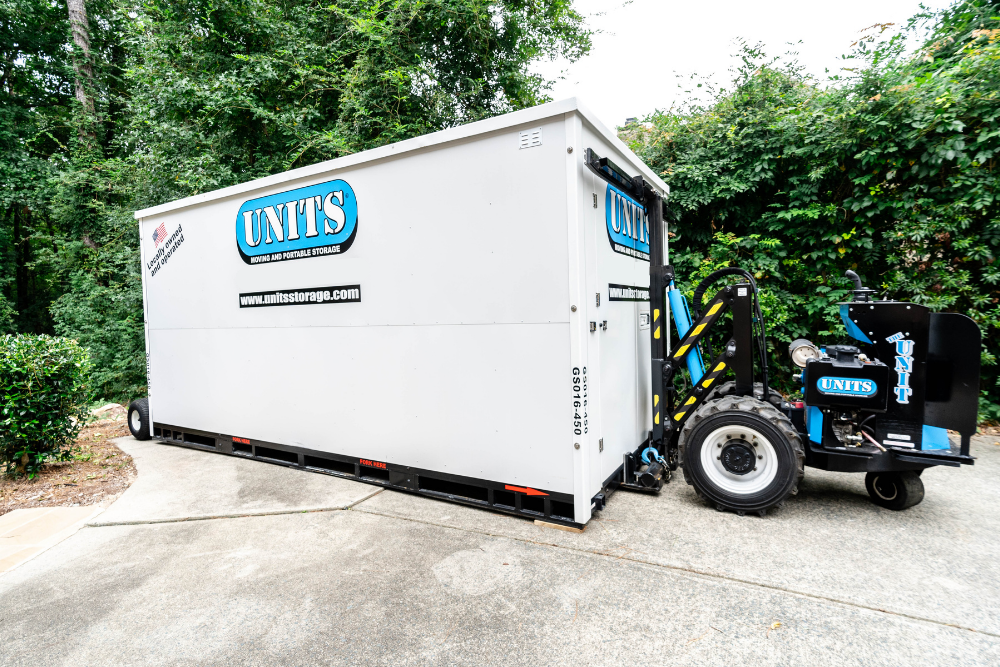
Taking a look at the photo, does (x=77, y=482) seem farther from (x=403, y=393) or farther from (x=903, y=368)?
(x=903, y=368)

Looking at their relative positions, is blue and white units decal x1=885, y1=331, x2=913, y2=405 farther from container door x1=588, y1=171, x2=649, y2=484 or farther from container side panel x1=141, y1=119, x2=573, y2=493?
container side panel x1=141, y1=119, x2=573, y2=493

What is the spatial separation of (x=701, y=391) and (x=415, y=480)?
2.48m

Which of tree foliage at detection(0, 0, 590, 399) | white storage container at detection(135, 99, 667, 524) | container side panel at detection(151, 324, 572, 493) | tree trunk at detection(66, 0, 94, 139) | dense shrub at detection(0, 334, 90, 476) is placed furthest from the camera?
tree trunk at detection(66, 0, 94, 139)

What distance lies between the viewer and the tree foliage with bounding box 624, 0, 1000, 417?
16.9 feet

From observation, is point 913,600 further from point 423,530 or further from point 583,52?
point 583,52

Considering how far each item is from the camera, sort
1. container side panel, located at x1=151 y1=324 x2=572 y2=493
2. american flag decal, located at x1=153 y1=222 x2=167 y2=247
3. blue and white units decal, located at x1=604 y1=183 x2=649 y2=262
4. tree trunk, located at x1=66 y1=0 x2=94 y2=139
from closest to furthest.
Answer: container side panel, located at x1=151 y1=324 x2=572 y2=493
blue and white units decal, located at x1=604 y1=183 x2=649 y2=262
american flag decal, located at x1=153 y1=222 x2=167 y2=247
tree trunk, located at x1=66 y1=0 x2=94 y2=139

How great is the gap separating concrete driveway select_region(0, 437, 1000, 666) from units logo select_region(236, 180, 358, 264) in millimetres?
2283

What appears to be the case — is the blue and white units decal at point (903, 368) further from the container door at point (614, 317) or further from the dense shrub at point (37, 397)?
the dense shrub at point (37, 397)

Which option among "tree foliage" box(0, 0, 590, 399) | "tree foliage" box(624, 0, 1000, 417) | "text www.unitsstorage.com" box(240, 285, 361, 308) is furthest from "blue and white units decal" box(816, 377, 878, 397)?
"tree foliage" box(0, 0, 590, 399)

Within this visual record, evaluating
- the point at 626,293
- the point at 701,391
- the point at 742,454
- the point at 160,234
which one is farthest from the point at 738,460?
the point at 160,234

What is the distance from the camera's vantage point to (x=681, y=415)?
13.5ft

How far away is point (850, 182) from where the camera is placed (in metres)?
5.72

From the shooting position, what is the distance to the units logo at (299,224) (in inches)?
167

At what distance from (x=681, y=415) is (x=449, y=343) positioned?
207 centimetres
